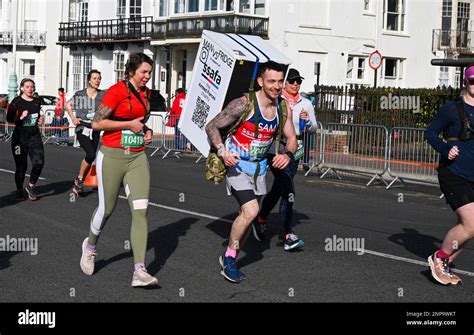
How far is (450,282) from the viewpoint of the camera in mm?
7500

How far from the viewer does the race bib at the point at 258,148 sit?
757cm

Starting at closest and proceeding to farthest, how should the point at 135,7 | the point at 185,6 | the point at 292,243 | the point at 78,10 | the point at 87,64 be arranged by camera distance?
1. the point at 292,243
2. the point at 185,6
3. the point at 135,7
4. the point at 87,64
5. the point at 78,10

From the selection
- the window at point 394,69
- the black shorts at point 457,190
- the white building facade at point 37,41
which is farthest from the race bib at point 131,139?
the white building facade at point 37,41

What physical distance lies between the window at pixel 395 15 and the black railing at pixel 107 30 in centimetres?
1081

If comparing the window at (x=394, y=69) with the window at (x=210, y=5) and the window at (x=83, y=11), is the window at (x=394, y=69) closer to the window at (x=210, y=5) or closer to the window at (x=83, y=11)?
the window at (x=210, y=5)

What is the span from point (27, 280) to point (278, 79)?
2849 millimetres

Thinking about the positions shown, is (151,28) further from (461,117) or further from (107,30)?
(461,117)

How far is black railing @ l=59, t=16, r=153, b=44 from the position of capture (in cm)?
4012

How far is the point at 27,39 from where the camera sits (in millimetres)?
53531

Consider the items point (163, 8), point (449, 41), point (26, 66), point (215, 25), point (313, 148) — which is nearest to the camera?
point (313, 148)

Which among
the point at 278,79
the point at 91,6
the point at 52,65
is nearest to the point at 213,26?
the point at 91,6

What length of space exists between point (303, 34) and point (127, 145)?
28.5m
